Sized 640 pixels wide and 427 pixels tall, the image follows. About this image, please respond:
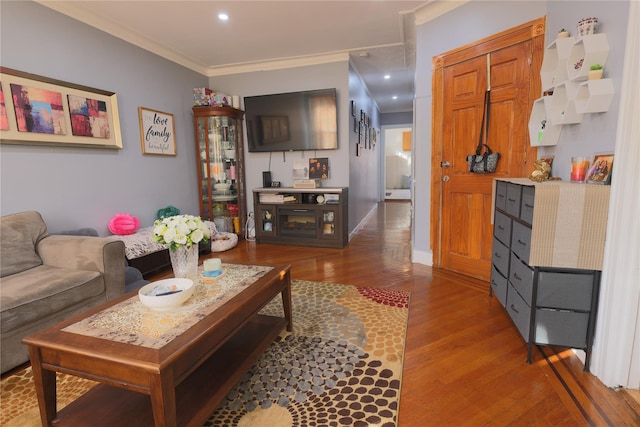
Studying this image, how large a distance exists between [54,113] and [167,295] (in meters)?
2.50

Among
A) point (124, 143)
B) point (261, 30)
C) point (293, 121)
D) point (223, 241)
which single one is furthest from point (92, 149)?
point (293, 121)

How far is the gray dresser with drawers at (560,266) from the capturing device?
159cm

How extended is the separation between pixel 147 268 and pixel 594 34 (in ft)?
12.8

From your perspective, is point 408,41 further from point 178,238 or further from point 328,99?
point 178,238

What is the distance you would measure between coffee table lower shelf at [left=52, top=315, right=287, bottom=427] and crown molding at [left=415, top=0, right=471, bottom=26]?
11.1 ft

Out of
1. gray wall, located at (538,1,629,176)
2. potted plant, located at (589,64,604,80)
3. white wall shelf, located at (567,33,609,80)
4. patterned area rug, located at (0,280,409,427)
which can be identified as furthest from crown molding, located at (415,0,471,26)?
patterned area rug, located at (0,280,409,427)

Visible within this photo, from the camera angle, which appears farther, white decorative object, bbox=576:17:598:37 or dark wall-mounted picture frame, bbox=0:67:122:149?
dark wall-mounted picture frame, bbox=0:67:122:149

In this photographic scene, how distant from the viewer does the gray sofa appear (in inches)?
67.7

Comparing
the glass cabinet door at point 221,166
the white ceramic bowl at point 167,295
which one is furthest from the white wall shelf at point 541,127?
the glass cabinet door at point 221,166

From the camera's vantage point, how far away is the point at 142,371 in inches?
41.7

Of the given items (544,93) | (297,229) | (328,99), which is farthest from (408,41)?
(297,229)

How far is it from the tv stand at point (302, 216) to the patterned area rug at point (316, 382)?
2043 millimetres

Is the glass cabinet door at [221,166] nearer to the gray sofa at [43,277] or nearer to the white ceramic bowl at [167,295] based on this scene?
the gray sofa at [43,277]

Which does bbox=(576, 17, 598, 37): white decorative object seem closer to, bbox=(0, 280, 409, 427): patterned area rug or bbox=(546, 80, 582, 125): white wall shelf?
bbox=(546, 80, 582, 125): white wall shelf
